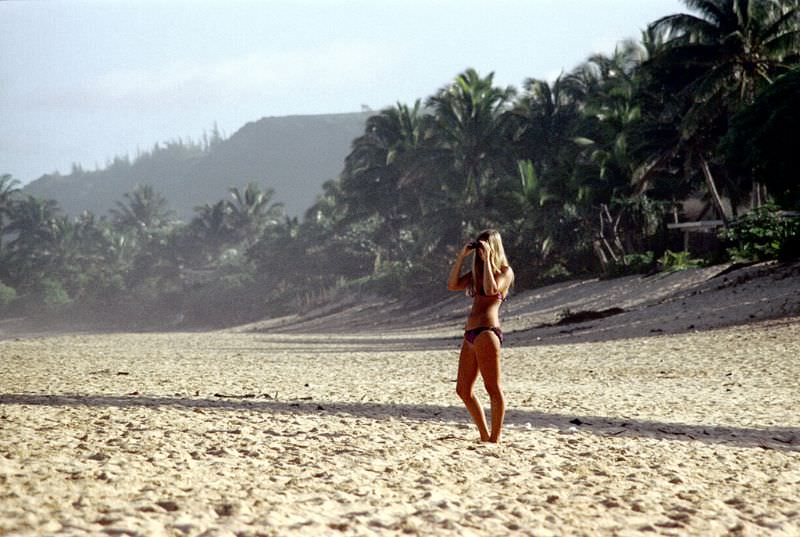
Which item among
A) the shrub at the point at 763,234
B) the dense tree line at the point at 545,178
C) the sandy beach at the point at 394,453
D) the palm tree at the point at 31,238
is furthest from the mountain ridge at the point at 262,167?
the sandy beach at the point at 394,453

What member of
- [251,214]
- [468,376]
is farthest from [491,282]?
[251,214]

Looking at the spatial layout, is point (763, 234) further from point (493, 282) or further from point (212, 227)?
point (212, 227)

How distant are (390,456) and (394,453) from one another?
0.33 feet

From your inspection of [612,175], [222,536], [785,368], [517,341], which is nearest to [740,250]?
[612,175]

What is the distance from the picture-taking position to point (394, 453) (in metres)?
5.03

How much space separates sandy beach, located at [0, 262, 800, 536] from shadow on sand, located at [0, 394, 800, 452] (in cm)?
4

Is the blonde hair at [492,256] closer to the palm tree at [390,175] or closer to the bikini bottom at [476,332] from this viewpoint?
the bikini bottom at [476,332]

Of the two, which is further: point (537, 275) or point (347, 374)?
point (537, 275)

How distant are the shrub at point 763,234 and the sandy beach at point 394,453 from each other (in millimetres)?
9910

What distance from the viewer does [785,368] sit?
1015 cm

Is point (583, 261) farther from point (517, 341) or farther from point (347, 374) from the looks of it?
point (347, 374)

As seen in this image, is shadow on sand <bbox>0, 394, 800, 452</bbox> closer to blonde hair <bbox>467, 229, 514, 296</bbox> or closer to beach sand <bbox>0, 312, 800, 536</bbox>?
beach sand <bbox>0, 312, 800, 536</bbox>

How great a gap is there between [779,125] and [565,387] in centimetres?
1330

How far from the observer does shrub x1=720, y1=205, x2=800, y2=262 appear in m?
19.6
